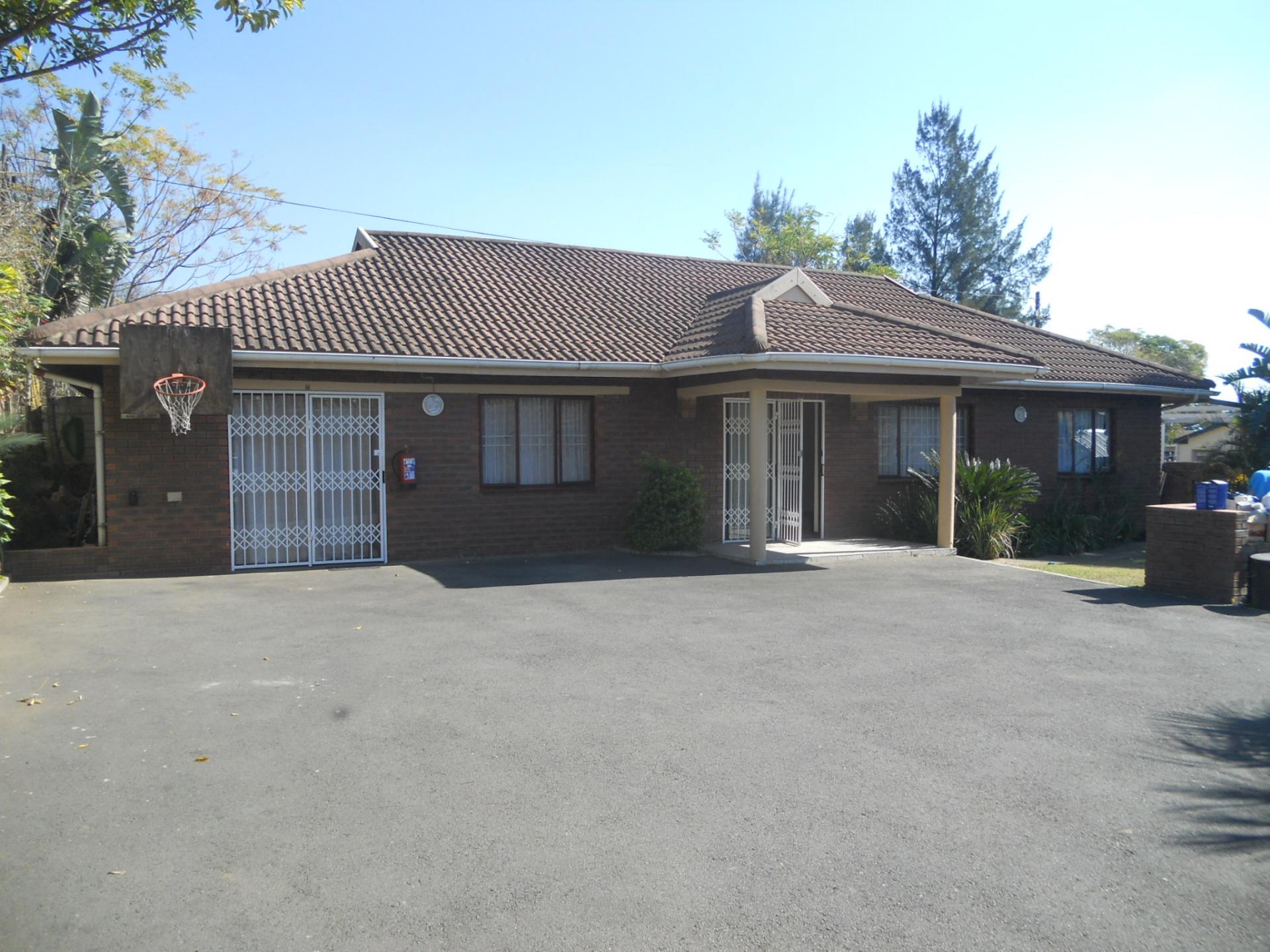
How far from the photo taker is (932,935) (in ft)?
11.6

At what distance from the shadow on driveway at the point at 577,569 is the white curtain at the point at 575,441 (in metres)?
1.25

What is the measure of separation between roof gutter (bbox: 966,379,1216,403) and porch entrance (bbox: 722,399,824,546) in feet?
10.00

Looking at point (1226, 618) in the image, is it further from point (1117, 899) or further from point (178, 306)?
point (178, 306)

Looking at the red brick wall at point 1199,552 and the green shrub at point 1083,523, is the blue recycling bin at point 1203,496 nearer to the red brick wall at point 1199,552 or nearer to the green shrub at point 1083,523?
the red brick wall at point 1199,552

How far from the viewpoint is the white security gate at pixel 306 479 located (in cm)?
1229

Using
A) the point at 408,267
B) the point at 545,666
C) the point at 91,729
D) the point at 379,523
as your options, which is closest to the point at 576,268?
the point at 408,267

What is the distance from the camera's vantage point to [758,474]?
→ 42.0ft

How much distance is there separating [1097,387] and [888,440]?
4.30 metres

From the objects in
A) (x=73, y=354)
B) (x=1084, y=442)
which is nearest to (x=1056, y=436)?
(x=1084, y=442)

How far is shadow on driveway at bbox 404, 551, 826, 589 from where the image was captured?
11.6m

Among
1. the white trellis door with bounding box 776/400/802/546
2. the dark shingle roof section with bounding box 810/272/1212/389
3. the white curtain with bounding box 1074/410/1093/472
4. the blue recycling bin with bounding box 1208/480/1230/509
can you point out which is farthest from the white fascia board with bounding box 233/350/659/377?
the white curtain with bounding box 1074/410/1093/472

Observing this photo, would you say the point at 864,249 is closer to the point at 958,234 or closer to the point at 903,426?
the point at 958,234

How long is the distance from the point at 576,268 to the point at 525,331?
13.3 ft

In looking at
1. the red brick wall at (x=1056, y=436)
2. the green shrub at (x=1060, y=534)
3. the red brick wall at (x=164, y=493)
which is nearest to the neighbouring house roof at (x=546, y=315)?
the red brick wall at (x=1056, y=436)
